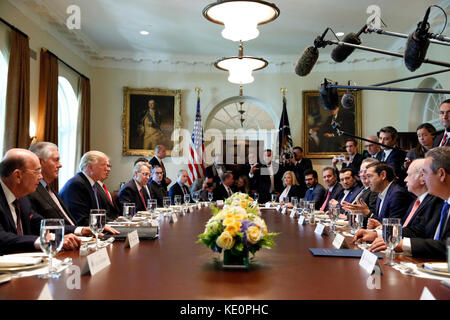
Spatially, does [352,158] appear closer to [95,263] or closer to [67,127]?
[67,127]

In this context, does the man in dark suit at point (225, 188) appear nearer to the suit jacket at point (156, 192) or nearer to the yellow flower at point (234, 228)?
the suit jacket at point (156, 192)

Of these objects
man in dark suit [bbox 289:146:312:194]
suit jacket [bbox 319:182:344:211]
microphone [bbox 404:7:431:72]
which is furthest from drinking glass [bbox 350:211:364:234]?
man in dark suit [bbox 289:146:312:194]

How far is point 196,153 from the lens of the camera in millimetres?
10055

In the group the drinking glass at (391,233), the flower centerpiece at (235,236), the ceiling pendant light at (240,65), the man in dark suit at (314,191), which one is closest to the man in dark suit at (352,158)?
the man in dark suit at (314,191)

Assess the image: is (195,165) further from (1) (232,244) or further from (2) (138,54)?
(1) (232,244)

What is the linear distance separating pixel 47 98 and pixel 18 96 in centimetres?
102

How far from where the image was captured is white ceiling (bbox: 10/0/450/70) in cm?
721

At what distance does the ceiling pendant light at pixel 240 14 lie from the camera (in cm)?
404

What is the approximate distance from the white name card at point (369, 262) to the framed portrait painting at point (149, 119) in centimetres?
867

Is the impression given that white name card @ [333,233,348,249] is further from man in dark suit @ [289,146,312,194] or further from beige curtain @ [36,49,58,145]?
man in dark suit @ [289,146,312,194]

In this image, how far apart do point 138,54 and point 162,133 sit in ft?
6.74

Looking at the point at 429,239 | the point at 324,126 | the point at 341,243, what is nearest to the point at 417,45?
the point at 429,239

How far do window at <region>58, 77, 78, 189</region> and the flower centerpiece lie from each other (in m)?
7.95
